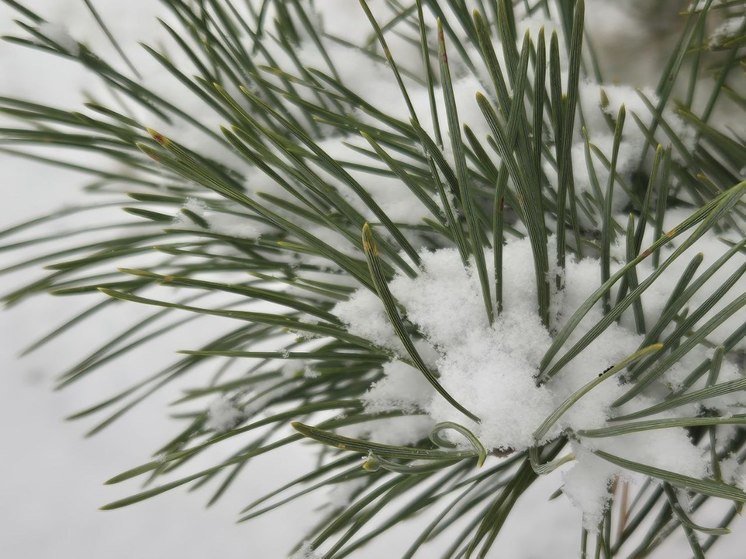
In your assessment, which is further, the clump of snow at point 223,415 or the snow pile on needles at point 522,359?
the clump of snow at point 223,415

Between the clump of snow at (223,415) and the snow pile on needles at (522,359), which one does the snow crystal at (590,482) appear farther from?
the clump of snow at (223,415)

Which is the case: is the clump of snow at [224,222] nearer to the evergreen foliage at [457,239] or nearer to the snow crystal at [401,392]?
the evergreen foliage at [457,239]

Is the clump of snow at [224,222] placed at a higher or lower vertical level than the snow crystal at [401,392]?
higher

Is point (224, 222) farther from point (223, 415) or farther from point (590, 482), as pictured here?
point (590, 482)

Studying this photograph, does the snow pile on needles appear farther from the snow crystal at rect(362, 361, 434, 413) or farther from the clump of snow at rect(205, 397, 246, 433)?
the clump of snow at rect(205, 397, 246, 433)

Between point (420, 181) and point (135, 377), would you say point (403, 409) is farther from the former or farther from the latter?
point (135, 377)

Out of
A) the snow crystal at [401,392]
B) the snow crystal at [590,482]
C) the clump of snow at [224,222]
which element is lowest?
the snow crystal at [590,482]

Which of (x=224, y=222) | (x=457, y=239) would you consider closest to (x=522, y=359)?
(x=457, y=239)

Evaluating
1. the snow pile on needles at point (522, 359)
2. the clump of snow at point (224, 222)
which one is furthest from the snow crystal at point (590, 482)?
the clump of snow at point (224, 222)
